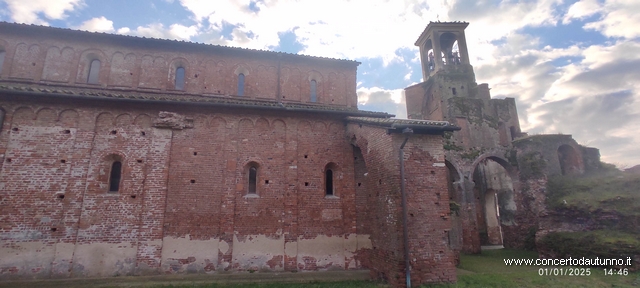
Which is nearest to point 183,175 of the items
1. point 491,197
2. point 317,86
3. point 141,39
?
point 141,39

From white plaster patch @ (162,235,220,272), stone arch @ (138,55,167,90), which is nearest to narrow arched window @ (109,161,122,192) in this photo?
white plaster patch @ (162,235,220,272)

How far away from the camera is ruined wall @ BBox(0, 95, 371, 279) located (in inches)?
363

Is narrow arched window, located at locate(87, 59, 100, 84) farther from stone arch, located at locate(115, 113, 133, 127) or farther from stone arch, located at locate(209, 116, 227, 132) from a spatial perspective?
stone arch, located at locate(209, 116, 227, 132)

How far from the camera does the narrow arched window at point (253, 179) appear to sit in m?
10.9

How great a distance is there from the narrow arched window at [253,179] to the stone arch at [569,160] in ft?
53.4

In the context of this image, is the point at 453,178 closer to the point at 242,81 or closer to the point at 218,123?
the point at 242,81

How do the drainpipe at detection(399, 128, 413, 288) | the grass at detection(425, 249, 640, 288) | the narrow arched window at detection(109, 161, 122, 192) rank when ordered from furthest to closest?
1. the narrow arched window at detection(109, 161, 122, 192)
2. the grass at detection(425, 249, 640, 288)
3. the drainpipe at detection(399, 128, 413, 288)

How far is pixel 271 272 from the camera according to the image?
10047 millimetres

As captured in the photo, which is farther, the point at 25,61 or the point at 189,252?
the point at 25,61

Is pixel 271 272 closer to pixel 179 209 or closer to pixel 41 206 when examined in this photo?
pixel 179 209

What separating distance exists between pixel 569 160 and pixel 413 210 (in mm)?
13550

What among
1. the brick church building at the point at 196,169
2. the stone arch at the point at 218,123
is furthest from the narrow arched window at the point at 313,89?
the stone arch at the point at 218,123

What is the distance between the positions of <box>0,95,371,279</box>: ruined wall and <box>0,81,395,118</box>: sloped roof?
16.7 inches

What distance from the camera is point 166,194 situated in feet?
33.1
